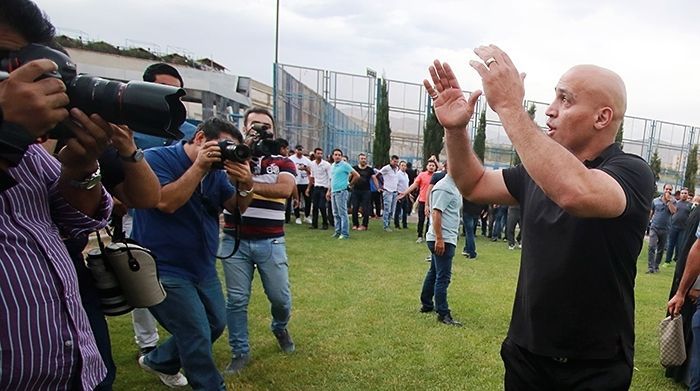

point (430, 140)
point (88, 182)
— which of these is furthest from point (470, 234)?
point (430, 140)

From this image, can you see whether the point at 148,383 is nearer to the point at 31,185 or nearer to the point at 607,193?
the point at 31,185

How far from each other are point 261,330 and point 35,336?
3.26m

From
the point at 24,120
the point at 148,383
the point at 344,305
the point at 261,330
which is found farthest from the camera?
the point at 344,305

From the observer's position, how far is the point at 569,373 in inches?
70.2

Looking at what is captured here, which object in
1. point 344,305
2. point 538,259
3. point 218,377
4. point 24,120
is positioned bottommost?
point 344,305

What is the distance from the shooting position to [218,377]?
2.55 meters

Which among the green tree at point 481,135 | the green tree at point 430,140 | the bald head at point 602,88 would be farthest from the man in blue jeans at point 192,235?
the green tree at point 481,135

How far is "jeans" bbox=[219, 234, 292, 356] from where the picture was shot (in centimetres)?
353

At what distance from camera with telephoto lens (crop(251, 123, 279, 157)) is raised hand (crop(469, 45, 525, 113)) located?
1821 mm

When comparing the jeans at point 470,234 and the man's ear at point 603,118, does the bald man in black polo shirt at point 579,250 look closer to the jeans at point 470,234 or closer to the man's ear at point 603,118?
the man's ear at point 603,118

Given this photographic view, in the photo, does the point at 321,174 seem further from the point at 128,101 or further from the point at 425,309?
the point at 128,101

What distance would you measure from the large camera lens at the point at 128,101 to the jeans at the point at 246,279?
2.42 m

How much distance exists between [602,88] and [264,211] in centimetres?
255

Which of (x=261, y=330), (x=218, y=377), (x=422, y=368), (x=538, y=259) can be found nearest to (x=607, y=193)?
(x=538, y=259)
